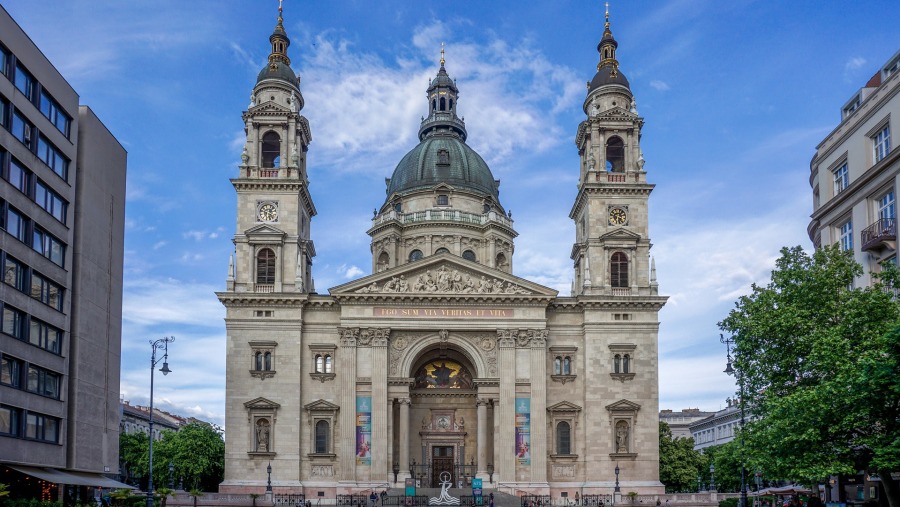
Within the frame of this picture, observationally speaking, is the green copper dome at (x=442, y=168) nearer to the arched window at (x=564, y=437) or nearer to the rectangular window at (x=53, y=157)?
the arched window at (x=564, y=437)

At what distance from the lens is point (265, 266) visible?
67.8m

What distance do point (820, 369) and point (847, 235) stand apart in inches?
438

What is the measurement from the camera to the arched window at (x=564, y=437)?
66188 mm

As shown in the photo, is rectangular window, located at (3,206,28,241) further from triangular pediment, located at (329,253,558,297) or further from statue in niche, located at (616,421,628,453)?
statue in niche, located at (616,421,628,453)

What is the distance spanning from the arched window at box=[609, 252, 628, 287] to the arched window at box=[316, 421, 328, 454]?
75.4 ft

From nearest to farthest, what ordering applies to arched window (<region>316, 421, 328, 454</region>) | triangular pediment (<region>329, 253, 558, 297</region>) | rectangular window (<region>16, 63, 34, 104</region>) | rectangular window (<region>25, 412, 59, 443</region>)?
rectangular window (<region>16, 63, 34, 104</region>), rectangular window (<region>25, 412, 59, 443</region>), arched window (<region>316, 421, 328, 454</region>), triangular pediment (<region>329, 253, 558, 297</region>)

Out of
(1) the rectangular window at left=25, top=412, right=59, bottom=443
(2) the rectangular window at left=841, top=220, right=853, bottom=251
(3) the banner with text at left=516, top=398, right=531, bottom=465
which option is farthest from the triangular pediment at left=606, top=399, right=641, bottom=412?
(1) the rectangular window at left=25, top=412, right=59, bottom=443

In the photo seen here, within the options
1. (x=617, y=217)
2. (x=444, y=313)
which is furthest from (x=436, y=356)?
(x=617, y=217)

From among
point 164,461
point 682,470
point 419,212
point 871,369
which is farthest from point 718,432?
point 871,369

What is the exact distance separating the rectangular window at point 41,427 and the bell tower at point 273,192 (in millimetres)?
21473

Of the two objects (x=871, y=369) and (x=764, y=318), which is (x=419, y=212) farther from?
(x=871, y=369)

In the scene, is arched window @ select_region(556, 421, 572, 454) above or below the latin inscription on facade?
below

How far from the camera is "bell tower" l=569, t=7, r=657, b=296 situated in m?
68.6

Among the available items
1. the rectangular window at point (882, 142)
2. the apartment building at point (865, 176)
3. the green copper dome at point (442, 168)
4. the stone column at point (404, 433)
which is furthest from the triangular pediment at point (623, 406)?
the rectangular window at point (882, 142)
